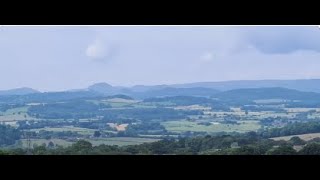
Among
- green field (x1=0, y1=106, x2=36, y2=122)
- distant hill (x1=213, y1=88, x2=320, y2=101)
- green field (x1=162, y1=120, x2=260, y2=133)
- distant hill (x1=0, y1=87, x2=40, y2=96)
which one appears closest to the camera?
green field (x1=162, y1=120, x2=260, y2=133)

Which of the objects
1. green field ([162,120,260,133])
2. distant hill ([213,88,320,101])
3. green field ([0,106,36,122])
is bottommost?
green field ([162,120,260,133])

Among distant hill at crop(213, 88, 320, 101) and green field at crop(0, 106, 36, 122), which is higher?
distant hill at crop(213, 88, 320, 101)

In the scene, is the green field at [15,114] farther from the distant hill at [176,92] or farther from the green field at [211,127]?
the distant hill at [176,92]

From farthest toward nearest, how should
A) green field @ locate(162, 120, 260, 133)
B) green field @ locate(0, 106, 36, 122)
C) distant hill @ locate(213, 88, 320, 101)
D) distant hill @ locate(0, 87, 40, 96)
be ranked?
distant hill @ locate(213, 88, 320, 101) → distant hill @ locate(0, 87, 40, 96) → green field @ locate(0, 106, 36, 122) → green field @ locate(162, 120, 260, 133)

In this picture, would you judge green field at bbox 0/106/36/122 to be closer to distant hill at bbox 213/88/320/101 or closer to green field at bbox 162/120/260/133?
green field at bbox 162/120/260/133

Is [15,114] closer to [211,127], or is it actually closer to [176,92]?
[211,127]

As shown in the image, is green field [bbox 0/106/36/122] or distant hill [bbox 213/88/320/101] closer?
green field [bbox 0/106/36/122]

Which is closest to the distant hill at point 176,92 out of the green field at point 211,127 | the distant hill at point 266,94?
the distant hill at point 266,94

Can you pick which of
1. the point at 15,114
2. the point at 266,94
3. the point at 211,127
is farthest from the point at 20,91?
the point at 266,94

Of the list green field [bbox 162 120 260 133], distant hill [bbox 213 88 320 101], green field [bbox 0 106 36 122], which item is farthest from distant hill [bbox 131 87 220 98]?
green field [bbox 0 106 36 122]

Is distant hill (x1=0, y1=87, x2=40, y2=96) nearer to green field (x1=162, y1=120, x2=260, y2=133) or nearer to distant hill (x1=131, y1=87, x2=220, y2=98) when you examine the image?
distant hill (x1=131, y1=87, x2=220, y2=98)

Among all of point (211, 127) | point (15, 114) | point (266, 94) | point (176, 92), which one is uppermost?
point (176, 92)
